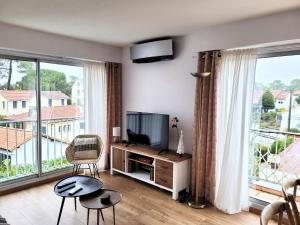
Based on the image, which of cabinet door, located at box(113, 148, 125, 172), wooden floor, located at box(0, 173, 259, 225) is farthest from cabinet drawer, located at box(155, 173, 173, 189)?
cabinet door, located at box(113, 148, 125, 172)

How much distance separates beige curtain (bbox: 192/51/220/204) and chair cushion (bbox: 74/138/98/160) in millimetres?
1779

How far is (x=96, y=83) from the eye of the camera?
435 cm

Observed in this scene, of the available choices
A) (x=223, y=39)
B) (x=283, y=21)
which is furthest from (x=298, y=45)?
(x=223, y=39)

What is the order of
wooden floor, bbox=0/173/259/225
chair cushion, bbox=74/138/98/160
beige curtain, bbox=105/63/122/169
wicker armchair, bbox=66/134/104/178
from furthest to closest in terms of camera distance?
beige curtain, bbox=105/63/122/169 < chair cushion, bbox=74/138/98/160 < wicker armchair, bbox=66/134/104/178 < wooden floor, bbox=0/173/259/225

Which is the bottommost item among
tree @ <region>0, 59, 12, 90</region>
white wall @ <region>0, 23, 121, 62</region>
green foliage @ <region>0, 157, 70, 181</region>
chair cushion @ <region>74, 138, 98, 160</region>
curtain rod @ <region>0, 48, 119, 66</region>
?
green foliage @ <region>0, 157, 70, 181</region>

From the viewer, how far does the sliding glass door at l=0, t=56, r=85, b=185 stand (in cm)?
353

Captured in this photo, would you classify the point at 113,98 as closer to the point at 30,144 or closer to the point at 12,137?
the point at 30,144

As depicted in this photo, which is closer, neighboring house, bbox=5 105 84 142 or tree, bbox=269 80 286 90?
tree, bbox=269 80 286 90

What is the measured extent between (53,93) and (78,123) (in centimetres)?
77

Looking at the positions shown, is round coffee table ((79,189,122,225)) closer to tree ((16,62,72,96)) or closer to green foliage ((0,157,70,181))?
green foliage ((0,157,70,181))

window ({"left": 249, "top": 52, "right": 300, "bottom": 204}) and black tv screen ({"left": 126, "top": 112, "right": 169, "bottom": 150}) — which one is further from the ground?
window ({"left": 249, "top": 52, "right": 300, "bottom": 204})

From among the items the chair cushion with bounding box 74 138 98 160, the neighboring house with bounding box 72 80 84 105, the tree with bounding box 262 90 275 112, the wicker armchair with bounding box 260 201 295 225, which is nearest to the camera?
the wicker armchair with bounding box 260 201 295 225

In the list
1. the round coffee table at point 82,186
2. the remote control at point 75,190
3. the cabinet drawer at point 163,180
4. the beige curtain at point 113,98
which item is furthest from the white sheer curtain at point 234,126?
the beige curtain at point 113,98

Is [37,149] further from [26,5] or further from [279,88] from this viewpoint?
[279,88]
